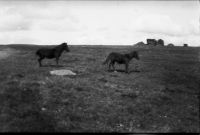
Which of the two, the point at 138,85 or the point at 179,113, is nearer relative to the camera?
the point at 179,113

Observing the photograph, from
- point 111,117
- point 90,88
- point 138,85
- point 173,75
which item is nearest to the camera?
point 111,117

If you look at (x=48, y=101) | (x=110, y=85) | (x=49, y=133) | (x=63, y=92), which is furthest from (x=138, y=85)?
(x=49, y=133)

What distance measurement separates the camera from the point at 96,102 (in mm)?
22078

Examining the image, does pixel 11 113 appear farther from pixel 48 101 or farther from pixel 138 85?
pixel 138 85

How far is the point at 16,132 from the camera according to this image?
16891mm

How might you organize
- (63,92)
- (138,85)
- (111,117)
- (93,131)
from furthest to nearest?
(138,85)
(63,92)
(111,117)
(93,131)

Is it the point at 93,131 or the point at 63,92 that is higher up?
the point at 63,92

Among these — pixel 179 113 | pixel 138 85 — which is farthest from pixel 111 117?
pixel 138 85

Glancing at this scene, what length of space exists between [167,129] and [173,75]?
1390 centimetres

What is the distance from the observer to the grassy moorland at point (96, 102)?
18828mm

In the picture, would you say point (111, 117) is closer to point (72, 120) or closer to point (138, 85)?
point (72, 120)

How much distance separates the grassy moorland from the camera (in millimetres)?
18828

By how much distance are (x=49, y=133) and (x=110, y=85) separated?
32.3 ft

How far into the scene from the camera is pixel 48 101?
2136 centimetres
